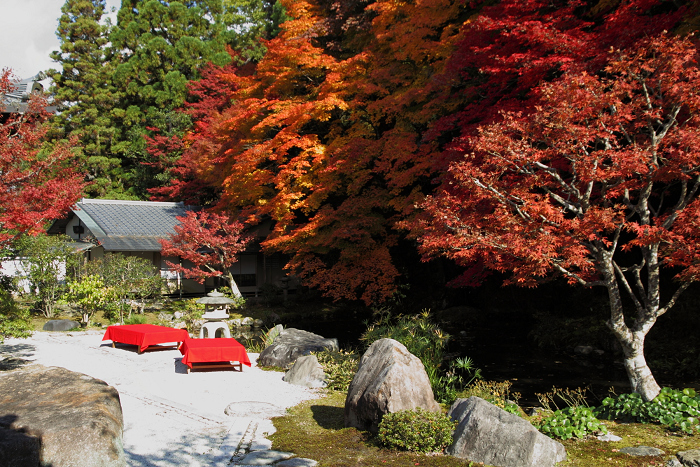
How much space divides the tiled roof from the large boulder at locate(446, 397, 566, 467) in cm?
1613

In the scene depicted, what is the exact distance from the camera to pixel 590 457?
16.1ft

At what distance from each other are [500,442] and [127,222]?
18.6m

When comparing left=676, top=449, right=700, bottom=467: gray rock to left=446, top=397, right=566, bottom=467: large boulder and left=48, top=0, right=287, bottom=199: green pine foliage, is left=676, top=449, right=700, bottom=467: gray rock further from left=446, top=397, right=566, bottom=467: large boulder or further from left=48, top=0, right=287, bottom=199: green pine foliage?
left=48, top=0, right=287, bottom=199: green pine foliage

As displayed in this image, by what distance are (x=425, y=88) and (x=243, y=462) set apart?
10675mm

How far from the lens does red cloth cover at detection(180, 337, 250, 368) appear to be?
28.2 ft

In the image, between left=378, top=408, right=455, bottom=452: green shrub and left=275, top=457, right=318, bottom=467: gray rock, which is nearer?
left=275, top=457, right=318, bottom=467: gray rock

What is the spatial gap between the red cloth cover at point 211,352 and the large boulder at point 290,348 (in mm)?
722

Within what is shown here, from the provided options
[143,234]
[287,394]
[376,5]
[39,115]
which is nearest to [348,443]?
[287,394]

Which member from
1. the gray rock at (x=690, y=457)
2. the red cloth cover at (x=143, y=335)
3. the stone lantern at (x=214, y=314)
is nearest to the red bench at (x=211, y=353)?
the red cloth cover at (x=143, y=335)

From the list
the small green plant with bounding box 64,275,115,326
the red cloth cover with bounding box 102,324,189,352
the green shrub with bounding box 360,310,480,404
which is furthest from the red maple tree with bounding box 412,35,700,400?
the small green plant with bounding box 64,275,115,326

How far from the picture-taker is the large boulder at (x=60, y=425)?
375 centimetres

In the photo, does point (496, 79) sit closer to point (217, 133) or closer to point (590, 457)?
point (590, 457)

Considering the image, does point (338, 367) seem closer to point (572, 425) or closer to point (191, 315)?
point (572, 425)

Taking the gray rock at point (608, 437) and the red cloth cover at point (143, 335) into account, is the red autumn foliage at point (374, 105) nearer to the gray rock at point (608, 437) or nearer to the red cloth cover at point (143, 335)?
the red cloth cover at point (143, 335)
